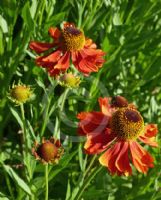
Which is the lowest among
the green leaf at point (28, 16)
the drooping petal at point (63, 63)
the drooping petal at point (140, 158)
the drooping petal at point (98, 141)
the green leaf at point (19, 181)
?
the green leaf at point (19, 181)

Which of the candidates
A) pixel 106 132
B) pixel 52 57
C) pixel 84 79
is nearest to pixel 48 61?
pixel 52 57

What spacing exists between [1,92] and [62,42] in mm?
357

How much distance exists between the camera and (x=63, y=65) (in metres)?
1.20

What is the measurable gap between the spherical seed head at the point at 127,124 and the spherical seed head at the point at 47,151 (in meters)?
0.15

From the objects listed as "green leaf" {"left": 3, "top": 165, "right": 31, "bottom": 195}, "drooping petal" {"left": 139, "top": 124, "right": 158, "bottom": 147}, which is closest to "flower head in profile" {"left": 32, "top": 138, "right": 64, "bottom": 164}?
"green leaf" {"left": 3, "top": 165, "right": 31, "bottom": 195}

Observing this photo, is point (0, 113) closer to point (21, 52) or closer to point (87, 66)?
point (21, 52)

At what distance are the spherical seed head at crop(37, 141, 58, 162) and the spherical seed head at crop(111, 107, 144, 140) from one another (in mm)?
151

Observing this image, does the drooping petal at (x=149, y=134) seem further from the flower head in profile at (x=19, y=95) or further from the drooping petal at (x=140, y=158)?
the flower head in profile at (x=19, y=95)

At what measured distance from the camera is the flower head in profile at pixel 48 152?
105 centimetres

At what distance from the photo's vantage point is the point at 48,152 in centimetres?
106

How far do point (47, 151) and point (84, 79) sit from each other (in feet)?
2.19

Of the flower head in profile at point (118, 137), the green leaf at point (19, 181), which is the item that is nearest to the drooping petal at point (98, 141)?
the flower head in profile at point (118, 137)

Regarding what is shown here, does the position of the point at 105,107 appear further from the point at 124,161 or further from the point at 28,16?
the point at 28,16

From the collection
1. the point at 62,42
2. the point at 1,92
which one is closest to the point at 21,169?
the point at 1,92
